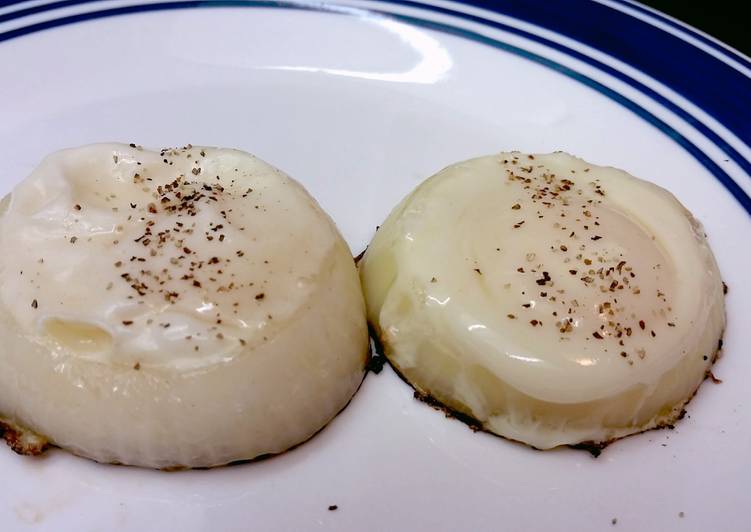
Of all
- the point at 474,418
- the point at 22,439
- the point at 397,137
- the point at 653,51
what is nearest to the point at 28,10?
the point at 397,137

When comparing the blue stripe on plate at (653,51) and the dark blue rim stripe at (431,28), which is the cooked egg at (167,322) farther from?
the blue stripe on plate at (653,51)

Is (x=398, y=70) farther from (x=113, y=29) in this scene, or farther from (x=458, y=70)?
(x=113, y=29)

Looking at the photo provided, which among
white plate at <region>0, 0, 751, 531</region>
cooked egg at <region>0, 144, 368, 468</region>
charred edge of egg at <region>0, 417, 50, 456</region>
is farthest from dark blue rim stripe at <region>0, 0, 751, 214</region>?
charred edge of egg at <region>0, 417, 50, 456</region>

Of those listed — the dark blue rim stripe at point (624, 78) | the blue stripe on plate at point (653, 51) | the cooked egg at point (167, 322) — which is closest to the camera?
the cooked egg at point (167, 322)

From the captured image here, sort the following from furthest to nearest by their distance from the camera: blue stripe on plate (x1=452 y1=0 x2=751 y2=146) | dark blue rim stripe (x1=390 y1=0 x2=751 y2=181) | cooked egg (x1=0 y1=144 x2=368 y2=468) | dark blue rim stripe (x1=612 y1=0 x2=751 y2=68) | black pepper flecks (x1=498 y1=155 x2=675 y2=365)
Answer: dark blue rim stripe (x1=612 y1=0 x2=751 y2=68), blue stripe on plate (x1=452 y1=0 x2=751 y2=146), dark blue rim stripe (x1=390 y1=0 x2=751 y2=181), black pepper flecks (x1=498 y1=155 x2=675 y2=365), cooked egg (x1=0 y1=144 x2=368 y2=468)

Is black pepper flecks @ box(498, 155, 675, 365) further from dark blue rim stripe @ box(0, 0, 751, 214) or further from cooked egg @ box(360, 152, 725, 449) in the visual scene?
dark blue rim stripe @ box(0, 0, 751, 214)

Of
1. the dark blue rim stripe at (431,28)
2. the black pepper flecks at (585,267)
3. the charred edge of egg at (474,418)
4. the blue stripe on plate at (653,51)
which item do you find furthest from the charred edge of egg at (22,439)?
the blue stripe on plate at (653,51)

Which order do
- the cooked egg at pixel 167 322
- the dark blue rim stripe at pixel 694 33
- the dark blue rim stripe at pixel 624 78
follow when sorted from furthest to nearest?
the dark blue rim stripe at pixel 694 33, the dark blue rim stripe at pixel 624 78, the cooked egg at pixel 167 322

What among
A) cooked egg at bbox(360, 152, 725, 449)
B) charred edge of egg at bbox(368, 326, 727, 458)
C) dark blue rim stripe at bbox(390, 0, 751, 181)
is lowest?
charred edge of egg at bbox(368, 326, 727, 458)
